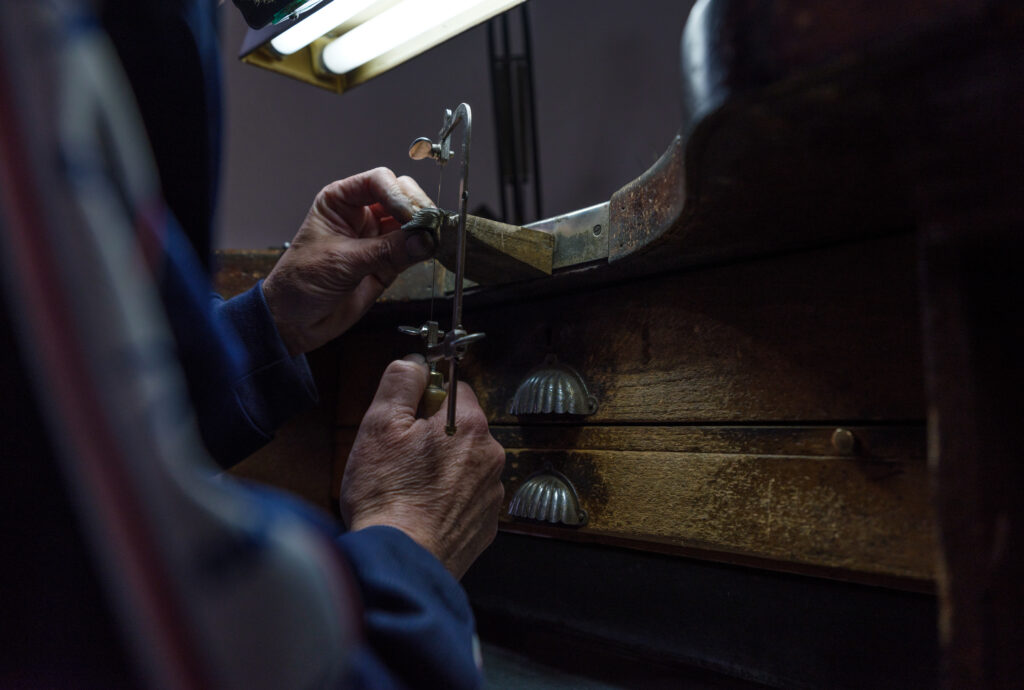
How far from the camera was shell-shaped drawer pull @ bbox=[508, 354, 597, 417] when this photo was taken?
756 mm

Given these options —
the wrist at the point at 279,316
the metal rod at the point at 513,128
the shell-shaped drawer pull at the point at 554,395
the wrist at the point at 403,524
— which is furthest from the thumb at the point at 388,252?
the metal rod at the point at 513,128

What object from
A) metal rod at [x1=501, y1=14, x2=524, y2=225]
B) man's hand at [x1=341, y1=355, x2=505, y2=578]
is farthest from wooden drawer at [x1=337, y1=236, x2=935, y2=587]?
metal rod at [x1=501, y1=14, x2=524, y2=225]

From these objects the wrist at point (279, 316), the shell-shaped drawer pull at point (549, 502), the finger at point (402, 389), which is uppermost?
the wrist at point (279, 316)

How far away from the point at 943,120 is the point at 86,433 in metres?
0.42

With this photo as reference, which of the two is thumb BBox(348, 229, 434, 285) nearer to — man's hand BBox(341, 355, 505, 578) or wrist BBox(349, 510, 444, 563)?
man's hand BBox(341, 355, 505, 578)

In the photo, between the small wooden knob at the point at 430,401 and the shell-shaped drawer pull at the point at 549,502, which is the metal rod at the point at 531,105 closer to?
the shell-shaped drawer pull at the point at 549,502

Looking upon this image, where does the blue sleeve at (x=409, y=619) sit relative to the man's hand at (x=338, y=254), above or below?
below

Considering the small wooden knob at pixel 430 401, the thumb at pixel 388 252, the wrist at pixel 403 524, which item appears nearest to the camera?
the wrist at pixel 403 524

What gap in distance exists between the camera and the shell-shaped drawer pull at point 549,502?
744 millimetres

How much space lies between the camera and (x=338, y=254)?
752mm

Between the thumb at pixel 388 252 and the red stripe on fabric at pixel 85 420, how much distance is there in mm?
502

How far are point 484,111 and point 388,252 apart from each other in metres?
0.92

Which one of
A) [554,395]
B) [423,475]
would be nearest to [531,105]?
[554,395]

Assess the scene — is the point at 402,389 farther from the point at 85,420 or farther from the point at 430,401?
the point at 85,420
